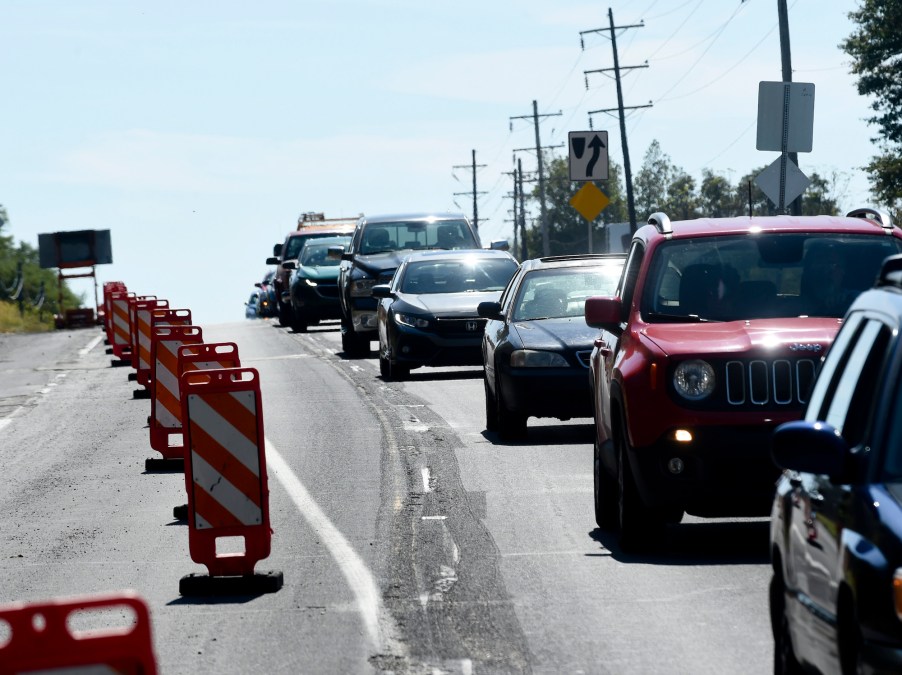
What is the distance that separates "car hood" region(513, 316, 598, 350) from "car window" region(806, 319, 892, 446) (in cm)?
974

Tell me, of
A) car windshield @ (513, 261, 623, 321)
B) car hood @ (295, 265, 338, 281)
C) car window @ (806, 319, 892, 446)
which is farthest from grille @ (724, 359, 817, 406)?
car hood @ (295, 265, 338, 281)

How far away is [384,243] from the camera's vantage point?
2895 cm

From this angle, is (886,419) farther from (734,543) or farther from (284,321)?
(284,321)

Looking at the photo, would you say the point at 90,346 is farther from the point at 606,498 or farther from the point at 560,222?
the point at 560,222

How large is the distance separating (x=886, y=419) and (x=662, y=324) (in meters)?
4.93

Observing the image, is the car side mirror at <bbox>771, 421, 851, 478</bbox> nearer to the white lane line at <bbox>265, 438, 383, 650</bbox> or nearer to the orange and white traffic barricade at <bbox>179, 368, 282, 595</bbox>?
the white lane line at <bbox>265, 438, 383, 650</bbox>

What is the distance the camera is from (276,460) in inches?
578

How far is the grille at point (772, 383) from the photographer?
898cm

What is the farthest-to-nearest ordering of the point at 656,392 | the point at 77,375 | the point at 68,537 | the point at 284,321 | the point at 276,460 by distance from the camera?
the point at 284,321
the point at 77,375
the point at 276,460
the point at 68,537
the point at 656,392

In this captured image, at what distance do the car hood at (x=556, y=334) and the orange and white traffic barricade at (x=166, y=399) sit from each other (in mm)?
2906

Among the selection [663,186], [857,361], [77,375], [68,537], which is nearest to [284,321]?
[77,375]

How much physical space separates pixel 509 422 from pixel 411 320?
24.2 feet

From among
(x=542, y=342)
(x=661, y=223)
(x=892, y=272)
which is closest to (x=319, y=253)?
(x=542, y=342)

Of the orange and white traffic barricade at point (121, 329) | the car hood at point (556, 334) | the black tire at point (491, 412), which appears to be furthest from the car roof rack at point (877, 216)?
the orange and white traffic barricade at point (121, 329)
